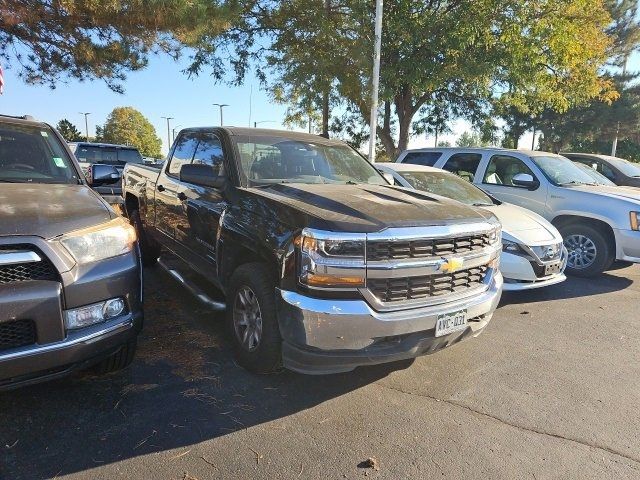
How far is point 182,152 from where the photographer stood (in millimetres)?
5316

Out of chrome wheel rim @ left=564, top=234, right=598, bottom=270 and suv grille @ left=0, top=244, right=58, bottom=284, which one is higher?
suv grille @ left=0, top=244, right=58, bottom=284

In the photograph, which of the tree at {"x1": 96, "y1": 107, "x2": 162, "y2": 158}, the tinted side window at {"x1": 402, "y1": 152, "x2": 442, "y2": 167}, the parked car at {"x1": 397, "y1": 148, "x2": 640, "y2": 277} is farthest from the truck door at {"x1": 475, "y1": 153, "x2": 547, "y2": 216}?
the tree at {"x1": 96, "y1": 107, "x2": 162, "y2": 158}

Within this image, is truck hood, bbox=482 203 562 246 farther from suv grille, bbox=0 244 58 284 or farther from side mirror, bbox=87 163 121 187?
suv grille, bbox=0 244 58 284

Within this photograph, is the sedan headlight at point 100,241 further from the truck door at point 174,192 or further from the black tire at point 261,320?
the truck door at point 174,192

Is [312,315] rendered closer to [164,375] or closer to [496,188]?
[164,375]

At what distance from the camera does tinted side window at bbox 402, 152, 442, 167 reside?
8.53 metres

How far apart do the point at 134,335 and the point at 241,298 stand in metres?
0.84

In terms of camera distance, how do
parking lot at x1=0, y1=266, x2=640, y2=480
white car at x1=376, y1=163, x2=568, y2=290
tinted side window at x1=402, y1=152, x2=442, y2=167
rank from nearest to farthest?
parking lot at x1=0, y1=266, x2=640, y2=480, white car at x1=376, y1=163, x2=568, y2=290, tinted side window at x1=402, y1=152, x2=442, y2=167

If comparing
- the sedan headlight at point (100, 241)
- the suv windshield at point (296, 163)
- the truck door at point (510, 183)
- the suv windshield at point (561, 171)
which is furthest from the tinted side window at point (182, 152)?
the suv windshield at point (561, 171)

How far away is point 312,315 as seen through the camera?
283 centimetres

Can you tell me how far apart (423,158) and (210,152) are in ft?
17.2

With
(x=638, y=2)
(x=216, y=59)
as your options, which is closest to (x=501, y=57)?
(x=216, y=59)

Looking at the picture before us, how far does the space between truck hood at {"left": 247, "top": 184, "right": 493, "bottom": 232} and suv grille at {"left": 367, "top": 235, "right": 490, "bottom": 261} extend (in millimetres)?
113

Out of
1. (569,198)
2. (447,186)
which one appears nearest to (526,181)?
(569,198)
